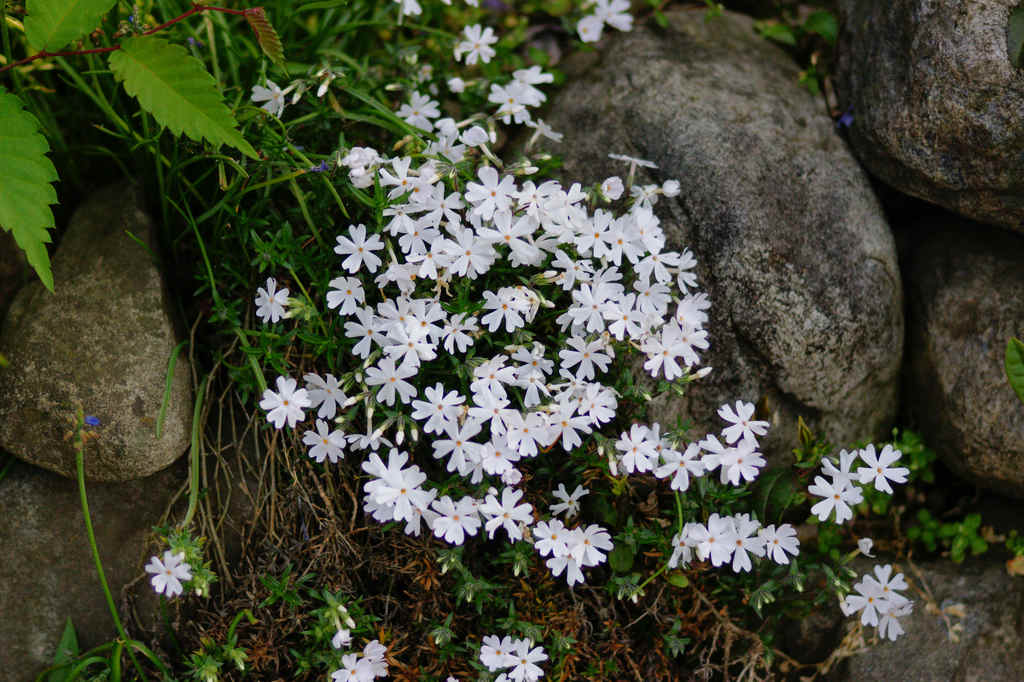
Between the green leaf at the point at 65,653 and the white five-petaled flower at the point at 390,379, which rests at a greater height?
the white five-petaled flower at the point at 390,379

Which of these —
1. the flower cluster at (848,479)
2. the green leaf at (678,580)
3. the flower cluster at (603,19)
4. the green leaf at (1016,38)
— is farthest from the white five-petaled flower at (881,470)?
the flower cluster at (603,19)

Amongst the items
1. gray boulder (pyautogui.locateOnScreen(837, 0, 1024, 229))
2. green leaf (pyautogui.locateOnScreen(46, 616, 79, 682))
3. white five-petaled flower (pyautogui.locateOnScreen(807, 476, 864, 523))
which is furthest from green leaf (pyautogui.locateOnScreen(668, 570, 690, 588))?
green leaf (pyautogui.locateOnScreen(46, 616, 79, 682))

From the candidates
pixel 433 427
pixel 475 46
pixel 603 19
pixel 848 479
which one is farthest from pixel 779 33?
pixel 433 427

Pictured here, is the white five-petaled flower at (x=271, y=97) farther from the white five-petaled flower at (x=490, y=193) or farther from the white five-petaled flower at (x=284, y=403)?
the white five-petaled flower at (x=284, y=403)

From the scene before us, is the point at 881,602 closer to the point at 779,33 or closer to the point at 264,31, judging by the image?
the point at 779,33

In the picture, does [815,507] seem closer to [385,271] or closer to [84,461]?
[385,271]

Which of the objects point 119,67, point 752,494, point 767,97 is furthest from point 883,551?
point 119,67
